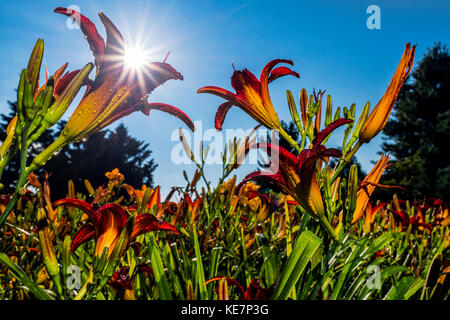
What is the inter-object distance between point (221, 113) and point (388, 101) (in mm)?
389

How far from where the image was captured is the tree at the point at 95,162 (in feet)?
65.0

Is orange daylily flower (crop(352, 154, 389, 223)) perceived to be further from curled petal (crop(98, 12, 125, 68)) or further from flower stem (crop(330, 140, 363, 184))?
curled petal (crop(98, 12, 125, 68))

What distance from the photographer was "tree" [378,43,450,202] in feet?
67.6

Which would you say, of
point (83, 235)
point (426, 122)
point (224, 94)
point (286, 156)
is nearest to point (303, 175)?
point (286, 156)

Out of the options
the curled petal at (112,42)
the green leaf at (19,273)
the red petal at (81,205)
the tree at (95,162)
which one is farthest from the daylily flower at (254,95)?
the tree at (95,162)

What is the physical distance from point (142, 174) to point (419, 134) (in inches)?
876

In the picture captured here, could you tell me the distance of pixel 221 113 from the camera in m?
0.79

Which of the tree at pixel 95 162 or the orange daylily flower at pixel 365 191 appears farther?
the tree at pixel 95 162

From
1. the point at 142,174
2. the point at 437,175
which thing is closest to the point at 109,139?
the point at 142,174

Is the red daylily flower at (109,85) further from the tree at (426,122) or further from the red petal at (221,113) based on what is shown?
the tree at (426,122)

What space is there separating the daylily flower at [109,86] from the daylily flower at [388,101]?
386 mm

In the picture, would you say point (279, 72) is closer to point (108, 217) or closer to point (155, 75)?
point (155, 75)
